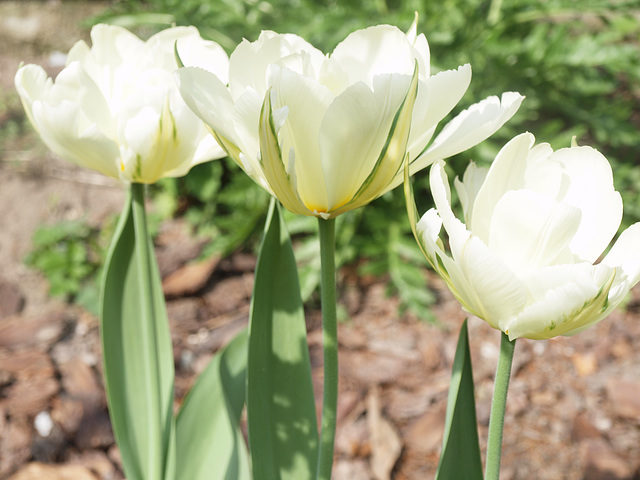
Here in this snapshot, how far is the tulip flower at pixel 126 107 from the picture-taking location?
66 centimetres

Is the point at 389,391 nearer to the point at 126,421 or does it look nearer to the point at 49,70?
the point at 126,421

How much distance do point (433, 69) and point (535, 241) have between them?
4.08 feet

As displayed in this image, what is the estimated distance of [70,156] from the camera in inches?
27.6

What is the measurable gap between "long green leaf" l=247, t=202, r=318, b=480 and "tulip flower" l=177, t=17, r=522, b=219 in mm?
169

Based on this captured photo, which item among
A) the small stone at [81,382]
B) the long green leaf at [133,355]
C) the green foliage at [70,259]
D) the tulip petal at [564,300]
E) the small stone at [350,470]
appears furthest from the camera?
the green foliage at [70,259]

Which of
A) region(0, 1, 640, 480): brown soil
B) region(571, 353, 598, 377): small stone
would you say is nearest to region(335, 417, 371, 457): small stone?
region(0, 1, 640, 480): brown soil

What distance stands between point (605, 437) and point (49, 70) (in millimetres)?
2304

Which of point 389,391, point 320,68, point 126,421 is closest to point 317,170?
point 320,68

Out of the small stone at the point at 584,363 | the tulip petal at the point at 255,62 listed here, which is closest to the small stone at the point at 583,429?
the small stone at the point at 584,363

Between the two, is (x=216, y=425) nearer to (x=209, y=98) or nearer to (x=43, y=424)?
(x=209, y=98)

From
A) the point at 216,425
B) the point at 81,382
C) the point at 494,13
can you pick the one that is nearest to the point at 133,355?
the point at 216,425

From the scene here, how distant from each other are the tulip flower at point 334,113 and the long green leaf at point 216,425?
322 millimetres

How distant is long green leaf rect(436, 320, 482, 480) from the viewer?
0.61 m

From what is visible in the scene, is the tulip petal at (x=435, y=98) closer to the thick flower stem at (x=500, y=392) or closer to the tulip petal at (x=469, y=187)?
the tulip petal at (x=469, y=187)
